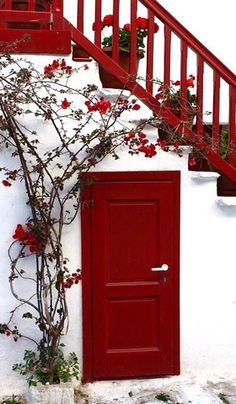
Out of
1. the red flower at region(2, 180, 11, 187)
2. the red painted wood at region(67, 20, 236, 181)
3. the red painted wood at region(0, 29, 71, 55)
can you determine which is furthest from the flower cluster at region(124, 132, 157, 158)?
the red flower at region(2, 180, 11, 187)

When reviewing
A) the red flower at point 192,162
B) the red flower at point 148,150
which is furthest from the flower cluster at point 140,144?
the red flower at point 192,162

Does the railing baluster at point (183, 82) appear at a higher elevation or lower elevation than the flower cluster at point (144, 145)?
higher

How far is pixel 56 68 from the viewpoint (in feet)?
16.4

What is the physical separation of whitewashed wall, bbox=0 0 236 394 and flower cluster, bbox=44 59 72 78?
0.98 feet

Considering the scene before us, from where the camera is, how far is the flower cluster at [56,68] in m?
4.94

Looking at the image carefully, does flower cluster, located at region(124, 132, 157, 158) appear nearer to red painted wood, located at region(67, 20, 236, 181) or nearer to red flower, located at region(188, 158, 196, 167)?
red painted wood, located at region(67, 20, 236, 181)

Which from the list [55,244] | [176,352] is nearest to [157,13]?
[55,244]

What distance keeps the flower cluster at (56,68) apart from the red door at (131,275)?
2.82 ft

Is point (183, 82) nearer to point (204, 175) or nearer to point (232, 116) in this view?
point (232, 116)

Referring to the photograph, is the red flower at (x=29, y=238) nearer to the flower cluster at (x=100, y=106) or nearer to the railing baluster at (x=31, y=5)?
the flower cluster at (x=100, y=106)

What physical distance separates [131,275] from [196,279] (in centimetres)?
56

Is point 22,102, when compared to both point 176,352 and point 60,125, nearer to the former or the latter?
point 60,125

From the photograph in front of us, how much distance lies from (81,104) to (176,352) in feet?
7.40

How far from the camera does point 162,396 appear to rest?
17.0 feet
